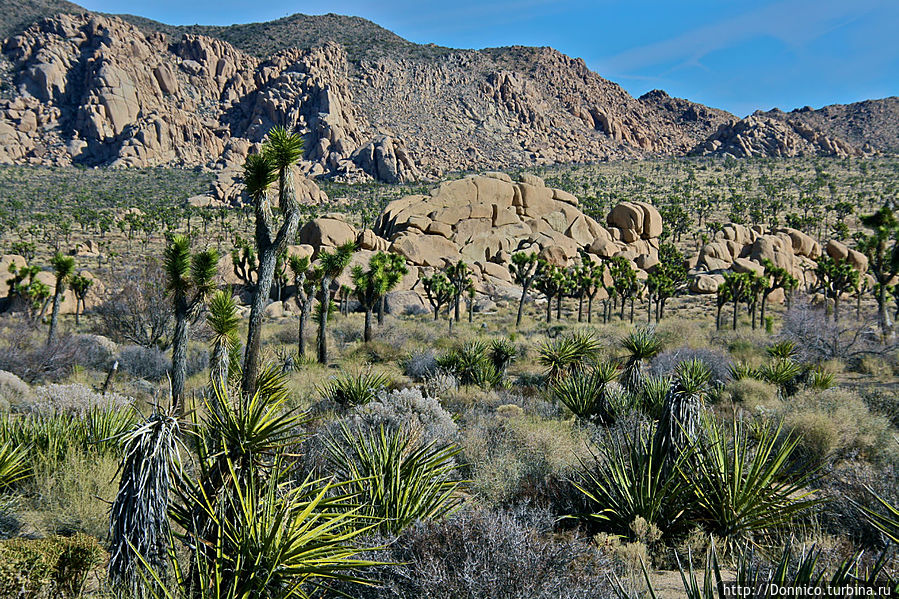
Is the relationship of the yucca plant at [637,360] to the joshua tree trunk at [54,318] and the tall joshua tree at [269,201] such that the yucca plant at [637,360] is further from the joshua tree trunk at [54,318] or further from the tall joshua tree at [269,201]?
the joshua tree trunk at [54,318]

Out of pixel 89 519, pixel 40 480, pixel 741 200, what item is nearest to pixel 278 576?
pixel 89 519

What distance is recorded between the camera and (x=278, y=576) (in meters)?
3.46

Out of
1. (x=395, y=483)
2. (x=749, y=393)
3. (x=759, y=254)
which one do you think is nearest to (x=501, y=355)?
(x=749, y=393)

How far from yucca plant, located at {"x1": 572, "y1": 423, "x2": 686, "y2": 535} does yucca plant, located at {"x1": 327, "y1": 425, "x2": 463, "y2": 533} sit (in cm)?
148

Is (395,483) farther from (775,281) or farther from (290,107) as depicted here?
(290,107)

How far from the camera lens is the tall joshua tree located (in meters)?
10.0

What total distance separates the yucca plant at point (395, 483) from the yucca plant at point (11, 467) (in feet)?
11.6

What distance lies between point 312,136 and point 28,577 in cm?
11736

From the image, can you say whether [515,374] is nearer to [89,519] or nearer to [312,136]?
[89,519]

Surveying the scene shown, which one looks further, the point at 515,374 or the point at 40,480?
the point at 515,374

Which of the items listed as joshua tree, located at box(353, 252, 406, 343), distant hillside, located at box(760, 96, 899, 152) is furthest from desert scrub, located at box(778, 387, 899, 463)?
distant hillside, located at box(760, 96, 899, 152)

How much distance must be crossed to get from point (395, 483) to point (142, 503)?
2.09 m

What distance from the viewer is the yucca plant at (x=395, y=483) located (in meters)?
4.73

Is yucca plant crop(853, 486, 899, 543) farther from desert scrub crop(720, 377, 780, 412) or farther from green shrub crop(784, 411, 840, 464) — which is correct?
desert scrub crop(720, 377, 780, 412)
